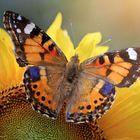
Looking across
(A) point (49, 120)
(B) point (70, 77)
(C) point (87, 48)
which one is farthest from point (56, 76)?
(C) point (87, 48)

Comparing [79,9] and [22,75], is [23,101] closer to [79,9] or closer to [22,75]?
[22,75]

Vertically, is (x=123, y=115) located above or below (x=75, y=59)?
below

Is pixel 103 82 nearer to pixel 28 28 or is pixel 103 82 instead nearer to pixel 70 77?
pixel 70 77

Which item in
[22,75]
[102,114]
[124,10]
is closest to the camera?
[102,114]

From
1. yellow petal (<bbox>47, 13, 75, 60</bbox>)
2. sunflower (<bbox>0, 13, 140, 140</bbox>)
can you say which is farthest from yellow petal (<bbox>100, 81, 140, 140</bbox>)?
yellow petal (<bbox>47, 13, 75, 60</bbox>)

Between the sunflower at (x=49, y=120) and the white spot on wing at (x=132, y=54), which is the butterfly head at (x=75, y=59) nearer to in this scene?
the sunflower at (x=49, y=120)

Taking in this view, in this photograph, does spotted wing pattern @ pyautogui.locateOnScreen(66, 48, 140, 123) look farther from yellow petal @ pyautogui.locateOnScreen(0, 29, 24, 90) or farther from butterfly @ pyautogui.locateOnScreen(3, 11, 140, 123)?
yellow petal @ pyautogui.locateOnScreen(0, 29, 24, 90)

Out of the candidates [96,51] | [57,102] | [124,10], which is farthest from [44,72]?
[124,10]
